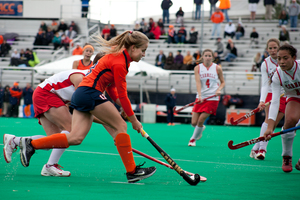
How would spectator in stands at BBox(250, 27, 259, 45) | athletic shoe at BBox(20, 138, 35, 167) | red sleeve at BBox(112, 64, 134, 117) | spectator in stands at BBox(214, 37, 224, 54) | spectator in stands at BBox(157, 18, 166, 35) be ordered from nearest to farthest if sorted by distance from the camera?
1. red sleeve at BBox(112, 64, 134, 117)
2. athletic shoe at BBox(20, 138, 35, 167)
3. spectator in stands at BBox(214, 37, 224, 54)
4. spectator in stands at BBox(250, 27, 259, 45)
5. spectator in stands at BBox(157, 18, 166, 35)

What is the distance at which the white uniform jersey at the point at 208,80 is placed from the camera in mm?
8727

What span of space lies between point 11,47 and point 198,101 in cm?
1760

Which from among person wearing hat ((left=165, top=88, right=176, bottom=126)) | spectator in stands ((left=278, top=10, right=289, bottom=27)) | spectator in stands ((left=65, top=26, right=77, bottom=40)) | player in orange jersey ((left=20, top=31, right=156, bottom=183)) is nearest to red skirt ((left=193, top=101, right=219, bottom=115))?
player in orange jersey ((left=20, top=31, right=156, bottom=183))

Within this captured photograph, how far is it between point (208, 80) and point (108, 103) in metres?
4.96

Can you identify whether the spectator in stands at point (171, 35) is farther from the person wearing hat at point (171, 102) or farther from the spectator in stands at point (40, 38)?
the spectator in stands at point (40, 38)

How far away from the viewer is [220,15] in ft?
67.2

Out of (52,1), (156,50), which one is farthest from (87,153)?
(52,1)

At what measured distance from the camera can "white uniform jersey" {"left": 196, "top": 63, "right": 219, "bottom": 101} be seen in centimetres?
873

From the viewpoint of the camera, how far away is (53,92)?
4758 millimetres

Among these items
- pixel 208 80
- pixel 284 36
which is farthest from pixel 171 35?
pixel 208 80

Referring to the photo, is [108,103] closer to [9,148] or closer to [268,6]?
[9,148]

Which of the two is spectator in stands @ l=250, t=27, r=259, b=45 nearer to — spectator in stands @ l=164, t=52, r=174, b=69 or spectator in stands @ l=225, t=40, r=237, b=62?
spectator in stands @ l=225, t=40, r=237, b=62

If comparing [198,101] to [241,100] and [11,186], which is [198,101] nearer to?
[11,186]

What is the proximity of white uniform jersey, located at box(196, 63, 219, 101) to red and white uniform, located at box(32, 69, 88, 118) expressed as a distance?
4.42 meters
